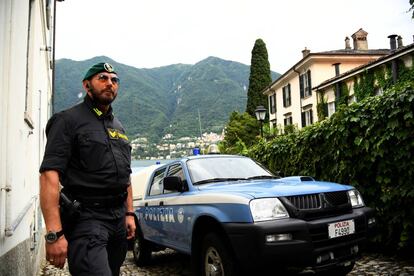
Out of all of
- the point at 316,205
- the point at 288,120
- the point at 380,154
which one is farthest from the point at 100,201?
the point at 288,120

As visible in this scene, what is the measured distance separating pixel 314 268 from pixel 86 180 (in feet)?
8.02

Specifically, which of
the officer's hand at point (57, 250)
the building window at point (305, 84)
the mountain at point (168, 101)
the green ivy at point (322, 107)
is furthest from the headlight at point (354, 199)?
the mountain at point (168, 101)

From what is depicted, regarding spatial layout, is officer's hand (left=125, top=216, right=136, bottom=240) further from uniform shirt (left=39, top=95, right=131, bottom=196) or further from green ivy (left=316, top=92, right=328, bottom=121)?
green ivy (left=316, top=92, right=328, bottom=121)

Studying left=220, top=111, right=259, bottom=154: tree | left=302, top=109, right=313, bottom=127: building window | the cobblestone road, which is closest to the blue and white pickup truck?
the cobblestone road

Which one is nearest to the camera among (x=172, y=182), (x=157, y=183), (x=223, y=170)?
(x=172, y=182)

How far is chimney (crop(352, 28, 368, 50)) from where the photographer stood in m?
33.8

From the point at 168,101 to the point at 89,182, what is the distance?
104 meters

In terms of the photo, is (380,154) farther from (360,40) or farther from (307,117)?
(360,40)

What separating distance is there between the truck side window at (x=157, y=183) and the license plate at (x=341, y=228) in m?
3.21

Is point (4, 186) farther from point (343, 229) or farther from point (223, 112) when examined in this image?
point (223, 112)

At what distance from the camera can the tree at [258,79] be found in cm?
4559

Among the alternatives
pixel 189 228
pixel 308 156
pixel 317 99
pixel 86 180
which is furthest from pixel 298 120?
pixel 86 180

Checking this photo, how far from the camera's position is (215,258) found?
4.34 m

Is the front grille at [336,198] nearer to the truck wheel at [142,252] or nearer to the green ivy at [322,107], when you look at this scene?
the truck wheel at [142,252]
